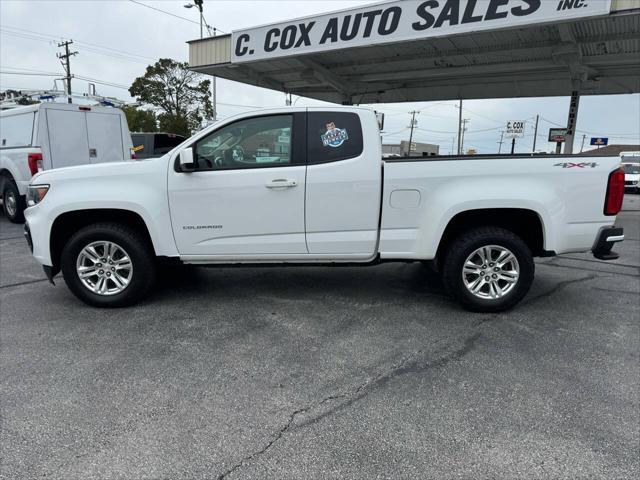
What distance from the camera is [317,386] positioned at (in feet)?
9.82

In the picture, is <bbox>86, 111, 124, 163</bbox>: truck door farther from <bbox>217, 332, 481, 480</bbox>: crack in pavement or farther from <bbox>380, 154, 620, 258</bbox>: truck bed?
<bbox>217, 332, 481, 480</bbox>: crack in pavement


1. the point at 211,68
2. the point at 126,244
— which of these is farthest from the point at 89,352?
the point at 211,68

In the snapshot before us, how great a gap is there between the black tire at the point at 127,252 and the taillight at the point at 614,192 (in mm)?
4399

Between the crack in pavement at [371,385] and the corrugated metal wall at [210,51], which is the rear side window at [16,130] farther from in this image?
the crack in pavement at [371,385]

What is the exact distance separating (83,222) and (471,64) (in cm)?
1172

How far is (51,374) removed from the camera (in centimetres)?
313

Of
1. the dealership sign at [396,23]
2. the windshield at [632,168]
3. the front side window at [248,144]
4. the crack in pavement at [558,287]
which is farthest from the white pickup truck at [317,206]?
the windshield at [632,168]

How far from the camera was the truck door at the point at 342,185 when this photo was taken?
413 centimetres

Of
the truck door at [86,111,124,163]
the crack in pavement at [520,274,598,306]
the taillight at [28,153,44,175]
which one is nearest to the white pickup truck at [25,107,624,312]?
the crack in pavement at [520,274,598,306]

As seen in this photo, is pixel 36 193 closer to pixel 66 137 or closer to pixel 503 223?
pixel 503 223

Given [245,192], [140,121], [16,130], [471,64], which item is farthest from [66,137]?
[140,121]

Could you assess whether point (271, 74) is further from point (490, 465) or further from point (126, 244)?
point (490, 465)

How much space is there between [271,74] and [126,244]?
11952mm

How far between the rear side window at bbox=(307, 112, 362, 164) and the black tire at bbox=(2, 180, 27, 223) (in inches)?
314
